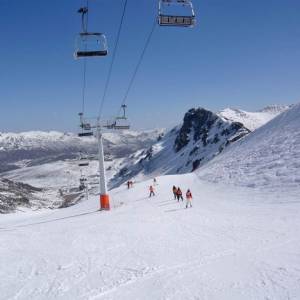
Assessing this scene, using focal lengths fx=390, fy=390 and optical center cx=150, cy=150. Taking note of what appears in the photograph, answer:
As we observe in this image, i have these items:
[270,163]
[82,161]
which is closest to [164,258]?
[270,163]

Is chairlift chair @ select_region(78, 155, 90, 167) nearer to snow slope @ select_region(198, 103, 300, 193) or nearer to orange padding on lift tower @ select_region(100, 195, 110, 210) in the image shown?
snow slope @ select_region(198, 103, 300, 193)

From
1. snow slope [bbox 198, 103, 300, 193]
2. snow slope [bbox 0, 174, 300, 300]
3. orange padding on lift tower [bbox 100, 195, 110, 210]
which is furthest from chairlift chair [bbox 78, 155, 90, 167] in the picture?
snow slope [bbox 0, 174, 300, 300]

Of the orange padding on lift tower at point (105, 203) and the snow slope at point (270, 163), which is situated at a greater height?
the snow slope at point (270, 163)

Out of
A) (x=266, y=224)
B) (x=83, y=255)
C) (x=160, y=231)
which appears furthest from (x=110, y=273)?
(x=266, y=224)

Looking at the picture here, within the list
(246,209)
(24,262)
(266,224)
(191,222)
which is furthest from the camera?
(246,209)

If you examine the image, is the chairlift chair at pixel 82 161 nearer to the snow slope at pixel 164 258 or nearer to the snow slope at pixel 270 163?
the snow slope at pixel 270 163

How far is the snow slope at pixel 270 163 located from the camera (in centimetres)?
3581

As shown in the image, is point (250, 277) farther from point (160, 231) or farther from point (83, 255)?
point (160, 231)

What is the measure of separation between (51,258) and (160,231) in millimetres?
6713

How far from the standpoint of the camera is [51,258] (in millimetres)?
17438

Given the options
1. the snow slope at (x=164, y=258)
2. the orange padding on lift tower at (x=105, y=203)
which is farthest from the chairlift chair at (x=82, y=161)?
the snow slope at (x=164, y=258)

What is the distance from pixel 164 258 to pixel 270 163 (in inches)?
1167

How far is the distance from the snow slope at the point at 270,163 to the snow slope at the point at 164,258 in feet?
26.0

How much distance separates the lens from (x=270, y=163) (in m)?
42.2
